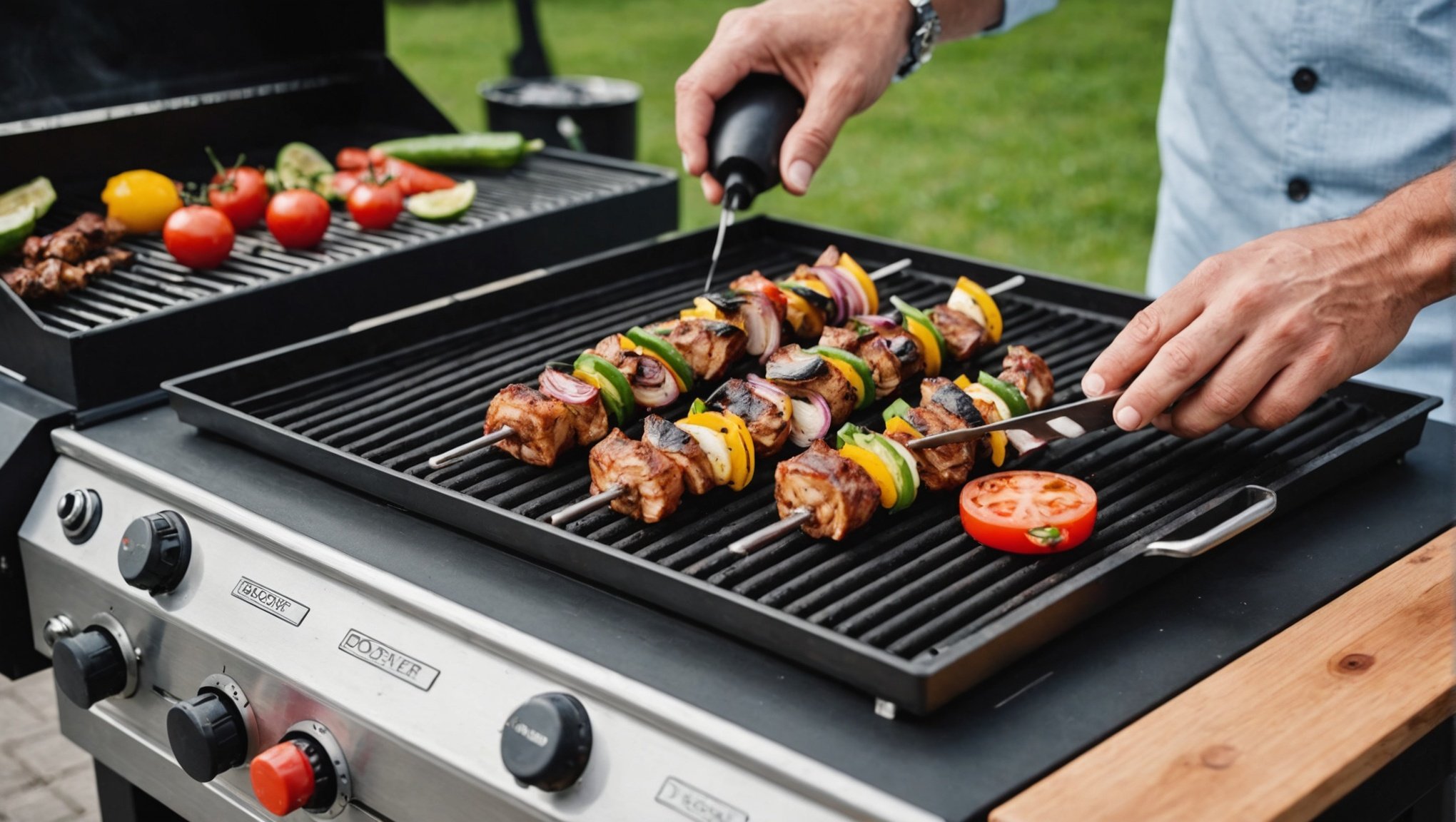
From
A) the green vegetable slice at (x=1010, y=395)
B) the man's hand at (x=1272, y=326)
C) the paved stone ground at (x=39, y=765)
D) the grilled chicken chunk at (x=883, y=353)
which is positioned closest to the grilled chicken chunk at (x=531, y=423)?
the grilled chicken chunk at (x=883, y=353)

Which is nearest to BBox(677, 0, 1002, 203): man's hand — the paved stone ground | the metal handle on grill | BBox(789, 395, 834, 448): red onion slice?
BBox(789, 395, 834, 448): red onion slice

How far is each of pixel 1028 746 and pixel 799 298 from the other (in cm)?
131

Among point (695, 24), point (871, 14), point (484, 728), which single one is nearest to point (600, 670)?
point (484, 728)

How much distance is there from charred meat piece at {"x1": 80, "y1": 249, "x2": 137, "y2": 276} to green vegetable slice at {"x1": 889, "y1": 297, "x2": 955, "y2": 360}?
1.66 m

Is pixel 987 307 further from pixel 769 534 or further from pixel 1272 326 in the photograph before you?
pixel 769 534

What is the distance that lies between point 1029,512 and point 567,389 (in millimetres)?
768

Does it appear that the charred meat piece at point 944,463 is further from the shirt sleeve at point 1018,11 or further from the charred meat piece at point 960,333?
the shirt sleeve at point 1018,11

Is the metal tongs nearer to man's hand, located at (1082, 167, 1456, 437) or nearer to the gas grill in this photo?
man's hand, located at (1082, 167, 1456, 437)

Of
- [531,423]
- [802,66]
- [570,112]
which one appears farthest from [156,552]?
[570,112]

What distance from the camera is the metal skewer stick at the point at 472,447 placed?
1995 mm

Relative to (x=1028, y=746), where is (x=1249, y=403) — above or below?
above

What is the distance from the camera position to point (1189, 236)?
10.6ft

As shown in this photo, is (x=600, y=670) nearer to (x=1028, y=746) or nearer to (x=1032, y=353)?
(x=1028, y=746)

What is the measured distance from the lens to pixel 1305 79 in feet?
9.17
